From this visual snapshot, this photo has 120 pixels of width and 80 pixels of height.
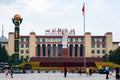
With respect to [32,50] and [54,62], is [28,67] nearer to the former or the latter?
[54,62]

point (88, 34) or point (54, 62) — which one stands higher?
point (88, 34)

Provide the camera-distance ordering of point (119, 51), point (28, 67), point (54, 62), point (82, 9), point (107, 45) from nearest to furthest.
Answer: point (82, 9)
point (28, 67)
point (54, 62)
point (119, 51)
point (107, 45)

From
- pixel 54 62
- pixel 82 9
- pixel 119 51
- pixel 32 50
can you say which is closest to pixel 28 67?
pixel 54 62

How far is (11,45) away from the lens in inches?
4675

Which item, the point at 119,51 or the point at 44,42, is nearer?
the point at 119,51

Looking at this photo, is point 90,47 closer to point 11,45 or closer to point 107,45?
point 107,45

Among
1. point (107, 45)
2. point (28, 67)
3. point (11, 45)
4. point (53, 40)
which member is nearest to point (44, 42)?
point (53, 40)

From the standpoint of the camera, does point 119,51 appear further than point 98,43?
No

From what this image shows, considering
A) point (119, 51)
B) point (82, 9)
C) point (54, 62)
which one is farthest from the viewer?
point (119, 51)

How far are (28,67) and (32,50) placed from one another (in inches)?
2057

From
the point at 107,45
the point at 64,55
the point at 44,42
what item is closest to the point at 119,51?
the point at 64,55

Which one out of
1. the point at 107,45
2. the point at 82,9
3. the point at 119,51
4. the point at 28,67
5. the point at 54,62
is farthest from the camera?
the point at 107,45

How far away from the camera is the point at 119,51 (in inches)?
3467

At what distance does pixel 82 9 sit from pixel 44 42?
69.7 metres
